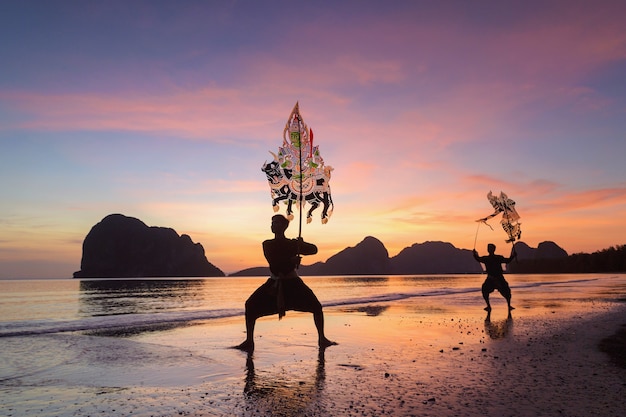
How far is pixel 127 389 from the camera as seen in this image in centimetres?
668

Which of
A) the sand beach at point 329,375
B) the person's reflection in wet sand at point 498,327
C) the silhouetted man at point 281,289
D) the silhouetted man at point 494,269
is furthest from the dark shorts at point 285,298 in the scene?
the silhouetted man at point 494,269

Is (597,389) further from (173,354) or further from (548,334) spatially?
(173,354)

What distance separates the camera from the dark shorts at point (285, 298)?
995 centimetres

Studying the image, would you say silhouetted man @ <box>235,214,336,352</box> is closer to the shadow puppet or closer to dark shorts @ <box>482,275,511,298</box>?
the shadow puppet

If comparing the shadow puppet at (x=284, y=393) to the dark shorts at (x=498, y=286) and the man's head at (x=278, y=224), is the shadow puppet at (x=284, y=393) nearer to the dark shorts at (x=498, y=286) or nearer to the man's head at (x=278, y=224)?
the man's head at (x=278, y=224)

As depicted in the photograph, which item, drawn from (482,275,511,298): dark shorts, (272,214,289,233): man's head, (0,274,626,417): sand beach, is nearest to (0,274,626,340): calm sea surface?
(0,274,626,417): sand beach

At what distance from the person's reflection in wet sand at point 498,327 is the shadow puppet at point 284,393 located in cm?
592

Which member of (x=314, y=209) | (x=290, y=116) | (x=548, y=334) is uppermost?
(x=290, y=116)

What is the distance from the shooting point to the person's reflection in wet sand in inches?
461

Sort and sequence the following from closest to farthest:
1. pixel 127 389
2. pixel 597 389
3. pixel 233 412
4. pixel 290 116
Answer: pixel 233 412 → pixel 597 389 → pixel 127 389 → pixel 290 116

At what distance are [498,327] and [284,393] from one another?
938cm

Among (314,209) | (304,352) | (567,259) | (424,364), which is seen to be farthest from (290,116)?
(567,259)

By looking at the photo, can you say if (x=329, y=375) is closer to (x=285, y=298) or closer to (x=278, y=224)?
(x=285, y=298)

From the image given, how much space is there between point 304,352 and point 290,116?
244 inches
